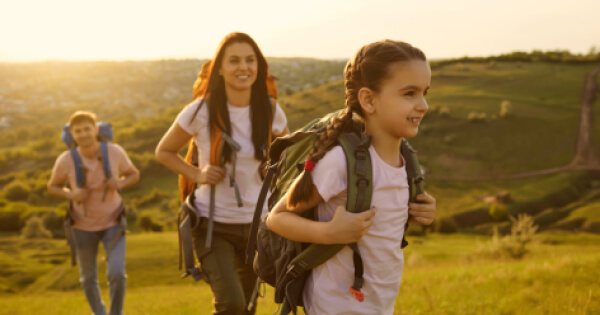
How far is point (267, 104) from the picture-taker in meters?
4.71

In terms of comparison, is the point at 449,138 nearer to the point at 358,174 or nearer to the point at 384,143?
the point at 384,143

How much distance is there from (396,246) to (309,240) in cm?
50

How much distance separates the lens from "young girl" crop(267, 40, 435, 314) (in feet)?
8.03

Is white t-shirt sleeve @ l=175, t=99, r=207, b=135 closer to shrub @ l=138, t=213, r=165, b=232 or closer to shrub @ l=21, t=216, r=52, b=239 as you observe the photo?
shrub @ l=21, t=216, r=52, b=239

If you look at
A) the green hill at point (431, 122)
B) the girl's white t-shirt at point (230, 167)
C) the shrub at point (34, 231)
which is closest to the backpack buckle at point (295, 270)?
the girl's white t-shirt at point (230, 167)

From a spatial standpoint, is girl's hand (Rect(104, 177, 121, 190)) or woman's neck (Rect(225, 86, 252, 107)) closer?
woman's neck (Rect(225, 86, 252, 107))

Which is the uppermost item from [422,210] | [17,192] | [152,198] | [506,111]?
[422,210]

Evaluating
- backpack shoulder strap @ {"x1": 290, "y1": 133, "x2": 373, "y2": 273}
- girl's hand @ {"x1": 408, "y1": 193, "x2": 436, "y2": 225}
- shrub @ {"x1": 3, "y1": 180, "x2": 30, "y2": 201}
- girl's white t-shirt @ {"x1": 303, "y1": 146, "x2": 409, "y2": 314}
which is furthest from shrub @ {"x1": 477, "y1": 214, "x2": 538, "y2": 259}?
shrub @ {"x1": 3, "y1": 180, "x2": 30, "y2": 201}

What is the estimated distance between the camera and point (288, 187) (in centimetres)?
266

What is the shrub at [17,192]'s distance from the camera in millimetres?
111000

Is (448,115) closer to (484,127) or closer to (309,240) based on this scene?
(484,127)

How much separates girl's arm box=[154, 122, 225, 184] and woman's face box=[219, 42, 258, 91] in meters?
0.59

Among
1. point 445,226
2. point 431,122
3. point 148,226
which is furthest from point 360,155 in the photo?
point 431,122

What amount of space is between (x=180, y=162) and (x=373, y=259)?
7.73 feet
